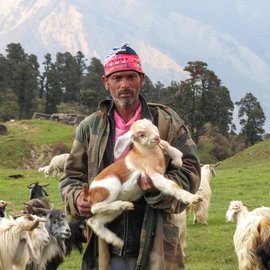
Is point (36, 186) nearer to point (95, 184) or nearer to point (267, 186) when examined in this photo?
point (267, 186)

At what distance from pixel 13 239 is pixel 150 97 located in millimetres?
65141

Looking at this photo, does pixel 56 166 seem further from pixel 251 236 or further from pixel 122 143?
pixel 122 143

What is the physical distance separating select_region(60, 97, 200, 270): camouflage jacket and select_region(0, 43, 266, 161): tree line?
154 feet

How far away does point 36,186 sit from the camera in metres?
15.9

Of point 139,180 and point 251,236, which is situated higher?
point 139,180

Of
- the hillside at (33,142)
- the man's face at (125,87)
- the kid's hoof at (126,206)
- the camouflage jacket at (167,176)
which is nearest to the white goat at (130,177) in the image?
the kid's hoof at (126,206)

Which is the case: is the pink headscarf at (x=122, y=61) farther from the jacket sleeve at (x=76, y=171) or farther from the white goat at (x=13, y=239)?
the white goat at (x=13, y=239)

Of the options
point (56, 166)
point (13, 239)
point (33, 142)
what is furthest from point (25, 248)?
point (33, 142)

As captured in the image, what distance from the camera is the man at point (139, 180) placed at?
415 centimetres

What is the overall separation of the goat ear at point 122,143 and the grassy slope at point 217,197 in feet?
21.1

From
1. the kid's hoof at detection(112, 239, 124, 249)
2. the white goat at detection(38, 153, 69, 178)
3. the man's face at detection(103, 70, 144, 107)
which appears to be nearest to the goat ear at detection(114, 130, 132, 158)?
the man's face at detection(103, 70, 144, 107)

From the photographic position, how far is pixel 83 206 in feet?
13.9

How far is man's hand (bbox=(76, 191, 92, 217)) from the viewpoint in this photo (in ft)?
13.9

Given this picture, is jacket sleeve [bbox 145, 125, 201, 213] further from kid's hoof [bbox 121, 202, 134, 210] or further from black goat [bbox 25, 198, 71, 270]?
black goat [bbox 25, 198, 71, 270]
